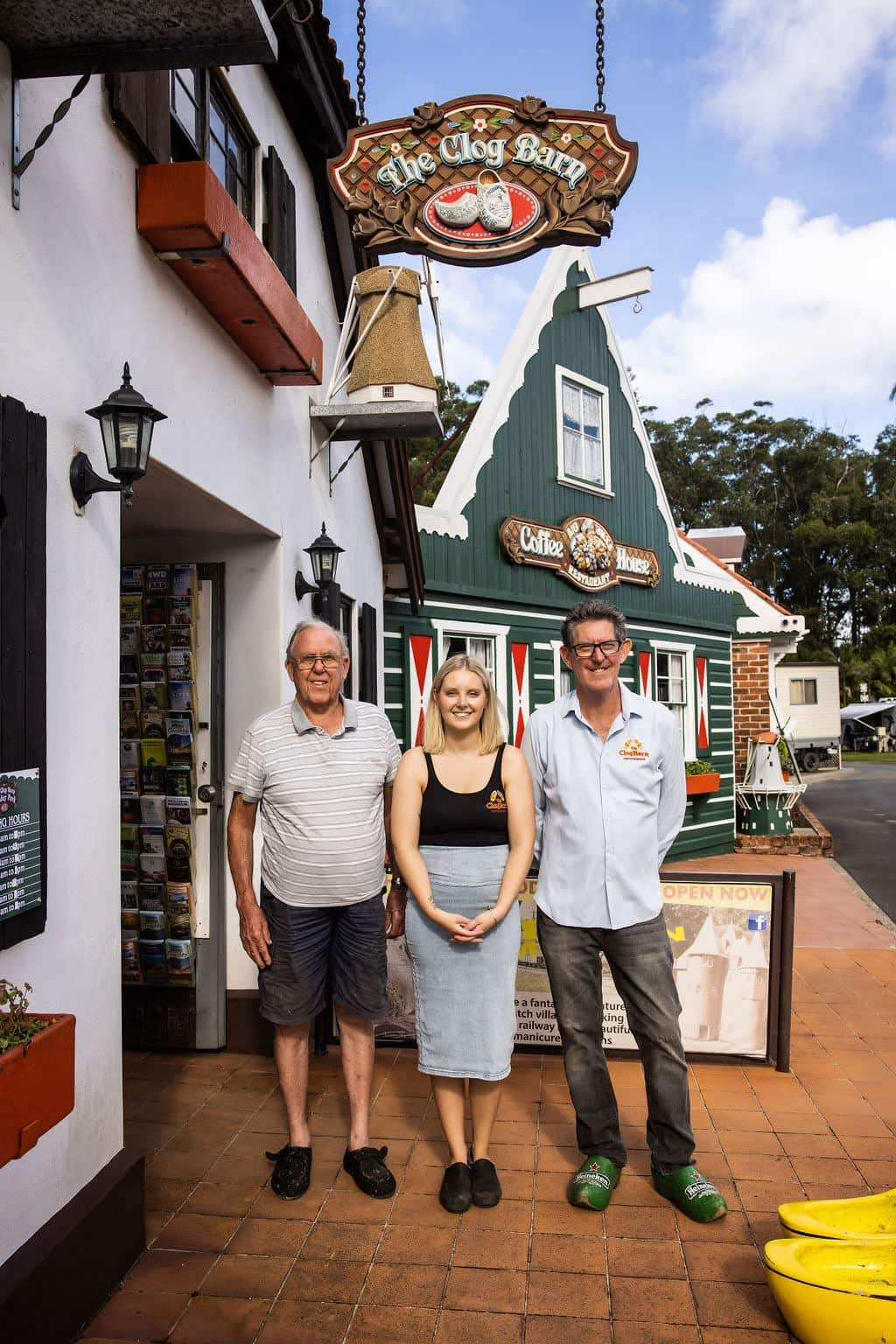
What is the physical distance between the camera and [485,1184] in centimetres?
332

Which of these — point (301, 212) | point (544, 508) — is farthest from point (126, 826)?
point (544, 508)

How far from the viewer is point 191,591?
15.4 feet

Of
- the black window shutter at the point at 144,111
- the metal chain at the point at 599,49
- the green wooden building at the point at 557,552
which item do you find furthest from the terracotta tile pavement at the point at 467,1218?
the green wooden building at the point at 557,552

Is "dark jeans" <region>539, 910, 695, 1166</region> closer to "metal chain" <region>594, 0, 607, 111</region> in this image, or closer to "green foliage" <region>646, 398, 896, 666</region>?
"metal chain" <region>594, 0, 607, 111</region>

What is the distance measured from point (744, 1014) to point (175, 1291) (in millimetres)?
2751

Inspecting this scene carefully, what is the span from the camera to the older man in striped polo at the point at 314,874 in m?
3.37

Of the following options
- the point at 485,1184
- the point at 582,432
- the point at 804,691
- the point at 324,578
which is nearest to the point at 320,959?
the point at 485,1184

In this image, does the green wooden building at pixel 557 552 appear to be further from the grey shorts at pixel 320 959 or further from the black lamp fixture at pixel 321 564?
the grey shorts at pixel 320 959

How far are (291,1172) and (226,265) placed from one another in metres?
3.04

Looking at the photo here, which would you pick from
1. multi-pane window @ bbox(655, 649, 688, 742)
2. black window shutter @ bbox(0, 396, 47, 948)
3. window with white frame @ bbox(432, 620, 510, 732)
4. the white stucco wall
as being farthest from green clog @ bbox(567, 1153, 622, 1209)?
multi-pane window @ bbox(655, 649, 688, 742)

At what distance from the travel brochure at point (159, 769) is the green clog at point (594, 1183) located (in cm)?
213

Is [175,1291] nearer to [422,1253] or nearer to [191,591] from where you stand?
[422,1253]

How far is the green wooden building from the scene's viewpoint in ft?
30.4

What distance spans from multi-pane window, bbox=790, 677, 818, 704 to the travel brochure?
27734mm
